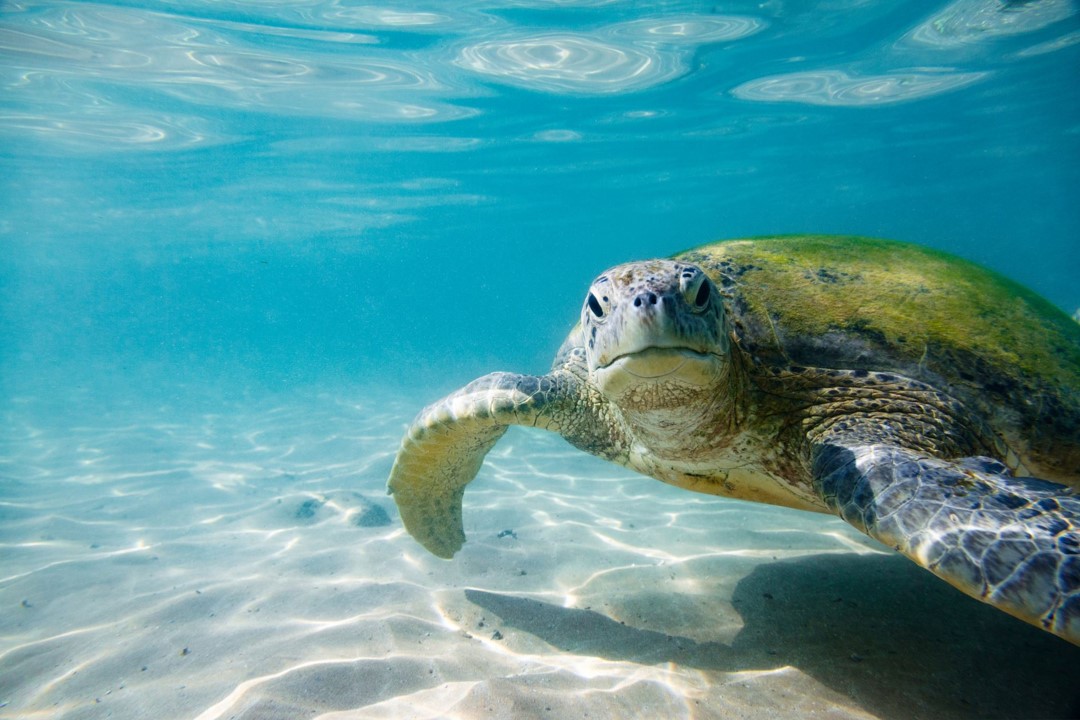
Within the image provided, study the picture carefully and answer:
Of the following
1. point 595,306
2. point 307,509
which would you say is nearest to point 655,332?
point 595,306

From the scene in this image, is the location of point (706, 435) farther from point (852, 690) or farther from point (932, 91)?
point (932, 91)

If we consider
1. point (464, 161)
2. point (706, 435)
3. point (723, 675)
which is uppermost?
point (464, 161)

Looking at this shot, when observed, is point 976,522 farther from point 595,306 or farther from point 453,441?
point 453,441

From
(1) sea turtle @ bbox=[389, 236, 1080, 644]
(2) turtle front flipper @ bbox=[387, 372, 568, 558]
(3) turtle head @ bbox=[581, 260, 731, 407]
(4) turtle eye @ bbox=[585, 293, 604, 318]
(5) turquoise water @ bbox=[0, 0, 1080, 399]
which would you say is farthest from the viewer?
(5) turquoise water @ bbox=[0, 0, 1080, 399]

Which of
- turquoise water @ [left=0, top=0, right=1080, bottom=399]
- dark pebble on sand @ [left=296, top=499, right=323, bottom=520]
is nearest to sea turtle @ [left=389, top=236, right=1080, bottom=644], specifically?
dark pebble on sand @ [left=296, top=499, right=323, bottom=520]

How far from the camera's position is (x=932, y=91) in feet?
67.6

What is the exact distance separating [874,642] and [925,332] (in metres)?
1.91

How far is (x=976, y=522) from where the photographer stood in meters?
2.04

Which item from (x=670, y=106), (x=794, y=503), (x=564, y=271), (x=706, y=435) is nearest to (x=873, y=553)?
(x=794, y=503)

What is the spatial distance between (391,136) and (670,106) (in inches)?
457

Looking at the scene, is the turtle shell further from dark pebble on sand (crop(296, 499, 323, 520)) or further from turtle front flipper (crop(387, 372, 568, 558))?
dark pebble on sand (crop(296, 499, 323, 520))

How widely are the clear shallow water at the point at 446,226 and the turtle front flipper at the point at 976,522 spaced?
37.6 inches

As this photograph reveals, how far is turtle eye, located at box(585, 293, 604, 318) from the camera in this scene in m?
2.67

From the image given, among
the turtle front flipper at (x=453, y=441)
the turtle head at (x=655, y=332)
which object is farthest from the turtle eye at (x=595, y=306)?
the turtle front flipper at (x=453, y=441)
